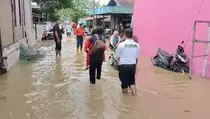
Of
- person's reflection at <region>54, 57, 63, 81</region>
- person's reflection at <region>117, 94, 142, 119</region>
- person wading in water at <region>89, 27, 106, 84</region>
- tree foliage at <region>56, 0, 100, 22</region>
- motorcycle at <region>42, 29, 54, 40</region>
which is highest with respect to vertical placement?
tree foliage at <region>56, 0, 100, 22</region>

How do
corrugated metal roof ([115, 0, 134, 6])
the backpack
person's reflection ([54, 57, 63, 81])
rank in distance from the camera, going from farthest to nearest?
corrugated metal roof ([115, 0, 134, 6])
person's reflection ([54, 57, 63, 81])
the backpack

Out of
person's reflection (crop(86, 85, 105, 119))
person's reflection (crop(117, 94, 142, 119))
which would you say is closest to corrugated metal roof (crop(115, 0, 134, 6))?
person's reflection (crop(86, 85, 105, 119))

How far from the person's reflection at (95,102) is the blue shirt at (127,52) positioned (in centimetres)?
104

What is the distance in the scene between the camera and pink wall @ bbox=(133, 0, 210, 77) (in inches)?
471

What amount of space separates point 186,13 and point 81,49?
8.44 metres

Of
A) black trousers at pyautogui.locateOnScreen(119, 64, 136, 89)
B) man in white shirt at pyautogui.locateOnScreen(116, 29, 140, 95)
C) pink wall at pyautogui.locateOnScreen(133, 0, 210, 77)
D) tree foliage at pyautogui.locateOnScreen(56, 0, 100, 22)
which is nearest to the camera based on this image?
man in white shirt at pyautogui.locateOnScreen(116, 29, 140, 95)

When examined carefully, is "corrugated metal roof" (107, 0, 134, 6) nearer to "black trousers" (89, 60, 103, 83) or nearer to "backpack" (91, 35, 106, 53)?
"black trousers" (89, 60, 103, 83)

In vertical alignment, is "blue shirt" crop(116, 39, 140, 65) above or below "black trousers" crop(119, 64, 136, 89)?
above

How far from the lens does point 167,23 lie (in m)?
14.8

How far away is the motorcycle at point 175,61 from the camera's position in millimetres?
12172

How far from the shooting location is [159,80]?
10.8 m

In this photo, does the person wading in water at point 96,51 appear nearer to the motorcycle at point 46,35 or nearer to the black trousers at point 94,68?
the black trousers at point 94,68

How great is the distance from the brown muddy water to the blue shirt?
909 millimetres

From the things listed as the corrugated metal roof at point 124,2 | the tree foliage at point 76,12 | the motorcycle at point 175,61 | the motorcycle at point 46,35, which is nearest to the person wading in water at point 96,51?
the motorcycle at point 175,61
